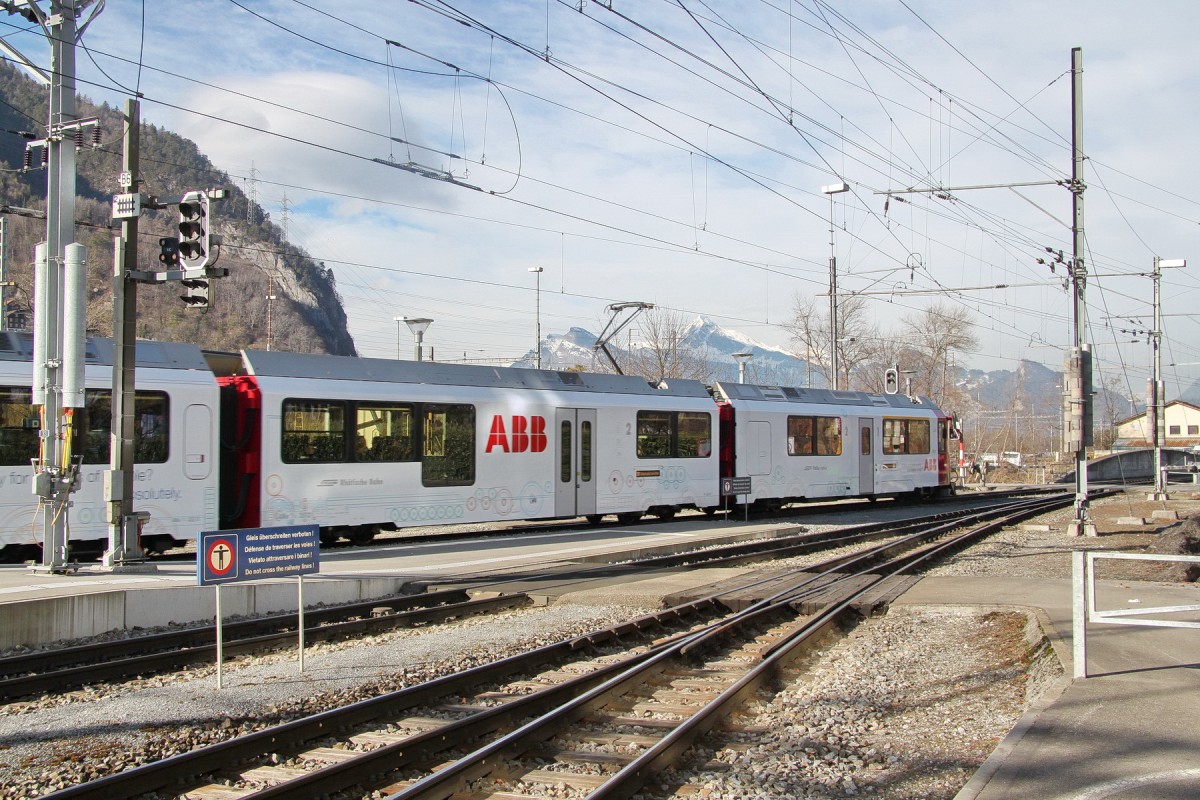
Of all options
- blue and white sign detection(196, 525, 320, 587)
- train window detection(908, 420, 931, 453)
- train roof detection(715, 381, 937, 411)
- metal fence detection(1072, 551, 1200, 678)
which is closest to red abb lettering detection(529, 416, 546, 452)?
train roof detection(715, 381, 937, 411)

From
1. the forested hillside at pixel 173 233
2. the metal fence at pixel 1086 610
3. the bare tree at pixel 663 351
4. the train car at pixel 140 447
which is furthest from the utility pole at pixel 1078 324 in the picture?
the forested hillside at pixel 173 233

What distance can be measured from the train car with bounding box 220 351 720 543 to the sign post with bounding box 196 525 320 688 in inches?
301

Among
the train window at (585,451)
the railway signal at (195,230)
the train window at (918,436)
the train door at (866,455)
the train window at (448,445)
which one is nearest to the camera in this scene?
the railway signal at (195,230)

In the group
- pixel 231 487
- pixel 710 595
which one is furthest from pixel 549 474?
pixel 710 595

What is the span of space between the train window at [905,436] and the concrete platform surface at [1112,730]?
21.0 m

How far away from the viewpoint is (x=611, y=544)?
61.3 feet

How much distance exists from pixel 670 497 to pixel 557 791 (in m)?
18.4

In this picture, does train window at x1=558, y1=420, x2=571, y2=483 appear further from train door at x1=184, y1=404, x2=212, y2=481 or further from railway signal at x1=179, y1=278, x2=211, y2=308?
railway signal at x1=179, y1=278, x2=211, y2=308

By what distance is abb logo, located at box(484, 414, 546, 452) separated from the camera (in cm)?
1984

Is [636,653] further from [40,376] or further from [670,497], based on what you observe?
[670,497]

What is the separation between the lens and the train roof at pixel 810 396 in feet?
86.6

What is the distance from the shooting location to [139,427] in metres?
15.1

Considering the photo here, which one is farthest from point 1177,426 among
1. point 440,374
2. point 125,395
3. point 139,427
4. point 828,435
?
point 125,395

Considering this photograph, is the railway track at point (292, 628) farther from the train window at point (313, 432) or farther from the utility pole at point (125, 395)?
the train window at point (313, 432)
